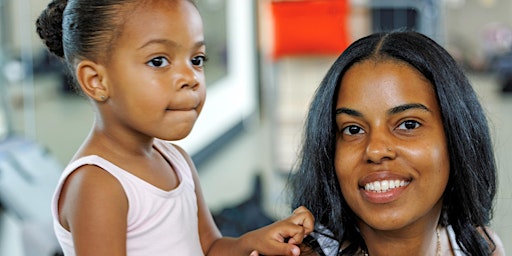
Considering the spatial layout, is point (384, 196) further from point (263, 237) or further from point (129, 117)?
point (129, 117)

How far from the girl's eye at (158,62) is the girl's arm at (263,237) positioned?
1.22 feet

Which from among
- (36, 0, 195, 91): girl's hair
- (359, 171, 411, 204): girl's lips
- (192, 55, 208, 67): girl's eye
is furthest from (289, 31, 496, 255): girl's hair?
(36, 0, 195, 91): girl's hair

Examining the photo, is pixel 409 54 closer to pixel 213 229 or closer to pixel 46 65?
pixel 213 229

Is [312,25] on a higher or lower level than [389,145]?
lower

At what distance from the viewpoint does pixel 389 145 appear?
1.51 meters

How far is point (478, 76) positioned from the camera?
35.6 ft

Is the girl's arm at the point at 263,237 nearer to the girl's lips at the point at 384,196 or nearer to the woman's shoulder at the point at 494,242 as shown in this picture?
the girl's lips at the point at 384,196

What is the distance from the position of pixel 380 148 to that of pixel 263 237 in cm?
30

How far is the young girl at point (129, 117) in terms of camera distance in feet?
4.98

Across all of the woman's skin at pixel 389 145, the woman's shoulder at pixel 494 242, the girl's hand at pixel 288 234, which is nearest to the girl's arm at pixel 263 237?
the girl's hand at pixel 288 234

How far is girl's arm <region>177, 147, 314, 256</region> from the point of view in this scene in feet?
5.16

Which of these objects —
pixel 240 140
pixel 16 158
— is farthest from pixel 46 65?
pixel 16 158

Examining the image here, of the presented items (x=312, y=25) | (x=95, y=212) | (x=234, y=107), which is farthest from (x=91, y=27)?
(x=234, y=107)

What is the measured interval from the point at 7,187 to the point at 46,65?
318 cm
